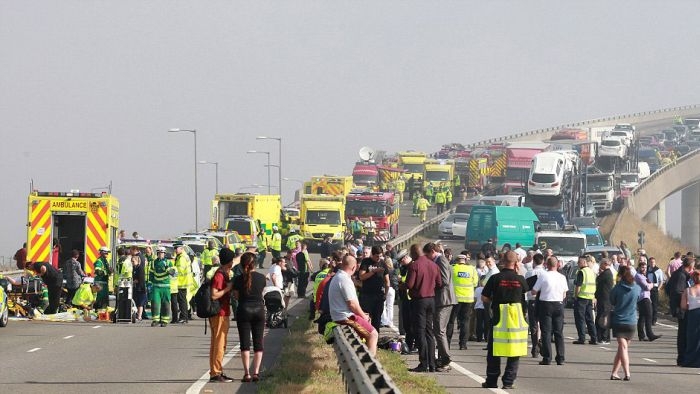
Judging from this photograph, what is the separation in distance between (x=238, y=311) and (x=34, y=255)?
59.4 feet

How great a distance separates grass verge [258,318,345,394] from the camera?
1689cm

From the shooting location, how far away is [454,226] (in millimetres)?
74125

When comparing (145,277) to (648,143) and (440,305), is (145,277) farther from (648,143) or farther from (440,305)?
(648,143)

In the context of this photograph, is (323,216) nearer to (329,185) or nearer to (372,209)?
(372,209)

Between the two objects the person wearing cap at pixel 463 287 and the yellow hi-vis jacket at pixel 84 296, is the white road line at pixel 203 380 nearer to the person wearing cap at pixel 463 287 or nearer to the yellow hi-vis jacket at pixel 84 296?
the person wearing cap at pixel 463 287

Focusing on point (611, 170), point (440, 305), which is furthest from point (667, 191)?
point (440, 305)

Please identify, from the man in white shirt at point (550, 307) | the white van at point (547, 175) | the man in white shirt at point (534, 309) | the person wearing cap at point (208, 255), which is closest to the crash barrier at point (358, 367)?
the man in white shirt at point (550, 307)

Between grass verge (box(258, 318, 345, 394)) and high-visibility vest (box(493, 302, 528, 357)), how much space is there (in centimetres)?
178

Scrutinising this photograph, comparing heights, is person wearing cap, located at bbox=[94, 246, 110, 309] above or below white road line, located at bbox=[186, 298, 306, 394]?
above

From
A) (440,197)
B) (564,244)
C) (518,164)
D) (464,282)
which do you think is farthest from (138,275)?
(518,164)

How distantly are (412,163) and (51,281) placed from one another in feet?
230

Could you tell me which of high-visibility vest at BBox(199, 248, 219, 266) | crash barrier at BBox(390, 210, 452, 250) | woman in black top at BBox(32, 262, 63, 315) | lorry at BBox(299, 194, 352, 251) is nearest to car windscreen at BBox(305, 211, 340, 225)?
lorry at BBox(299, 194, 352, 251)

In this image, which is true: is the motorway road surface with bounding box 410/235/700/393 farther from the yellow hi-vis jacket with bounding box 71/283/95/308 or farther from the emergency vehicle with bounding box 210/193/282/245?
the emergency vehicle with bounding box 210/193/282/245

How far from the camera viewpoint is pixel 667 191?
4587 inches
